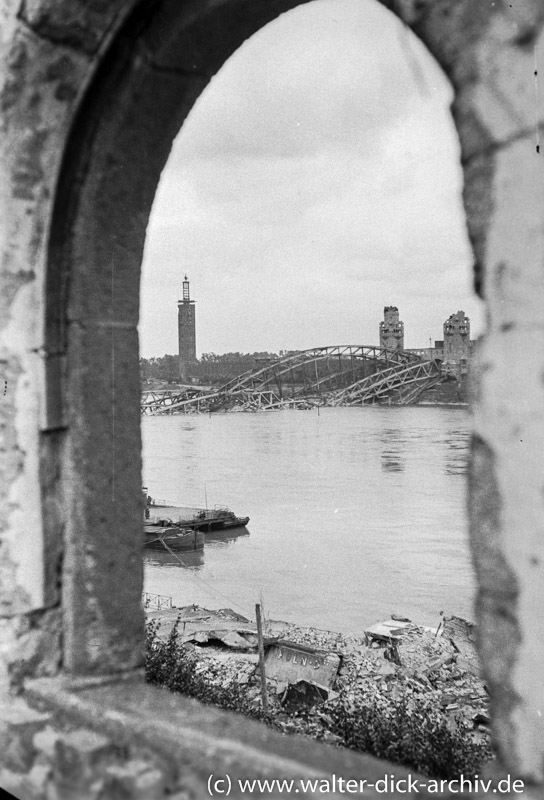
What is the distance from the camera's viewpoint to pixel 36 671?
5.86ft

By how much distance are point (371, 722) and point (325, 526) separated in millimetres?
16168

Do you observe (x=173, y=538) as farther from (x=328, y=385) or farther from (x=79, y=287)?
(x=328, y=385)

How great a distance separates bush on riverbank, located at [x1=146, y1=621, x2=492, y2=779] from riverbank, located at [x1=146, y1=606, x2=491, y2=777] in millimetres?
13

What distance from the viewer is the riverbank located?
20.0 feet

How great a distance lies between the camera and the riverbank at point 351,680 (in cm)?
608

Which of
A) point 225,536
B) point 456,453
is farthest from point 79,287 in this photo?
point 456,453

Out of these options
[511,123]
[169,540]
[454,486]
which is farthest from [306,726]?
[454,486]

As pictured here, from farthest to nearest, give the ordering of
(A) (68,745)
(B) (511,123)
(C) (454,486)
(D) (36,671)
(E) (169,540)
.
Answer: (C) (454,486)
(E) (169,540)
(D) (36,671)
(A) (68,745)
(B) (511,123)

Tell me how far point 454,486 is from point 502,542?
3000 centimetres

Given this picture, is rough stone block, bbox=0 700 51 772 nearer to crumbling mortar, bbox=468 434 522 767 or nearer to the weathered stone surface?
crumbling mortar, bbox=468 434 522 767

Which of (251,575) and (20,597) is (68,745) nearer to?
(20,597)

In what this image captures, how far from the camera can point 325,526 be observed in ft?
75.6

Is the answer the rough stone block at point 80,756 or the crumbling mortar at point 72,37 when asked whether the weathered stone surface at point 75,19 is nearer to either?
the crumbling mortar at point 72,37

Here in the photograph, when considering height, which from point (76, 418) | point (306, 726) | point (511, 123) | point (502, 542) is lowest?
point (306, 726)
